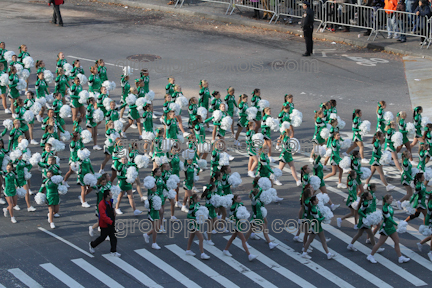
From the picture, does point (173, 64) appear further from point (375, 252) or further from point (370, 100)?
point (375, 252)

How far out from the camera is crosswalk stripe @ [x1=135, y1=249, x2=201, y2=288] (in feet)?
42.1

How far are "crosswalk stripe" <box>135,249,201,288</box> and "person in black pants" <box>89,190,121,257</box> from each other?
21.1 inches

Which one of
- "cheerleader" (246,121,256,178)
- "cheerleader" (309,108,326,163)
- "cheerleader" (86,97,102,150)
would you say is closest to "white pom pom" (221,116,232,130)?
"cheerleader" (246,121,256,178)

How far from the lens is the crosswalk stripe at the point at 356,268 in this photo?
12938 mm

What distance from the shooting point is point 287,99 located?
18.7m

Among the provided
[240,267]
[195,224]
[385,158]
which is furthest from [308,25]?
[240,267]

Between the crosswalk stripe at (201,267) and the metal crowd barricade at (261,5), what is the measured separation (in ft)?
62.3

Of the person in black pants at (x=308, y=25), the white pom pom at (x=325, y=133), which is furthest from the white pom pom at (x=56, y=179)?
the person in black pants at (x=308, y=25)

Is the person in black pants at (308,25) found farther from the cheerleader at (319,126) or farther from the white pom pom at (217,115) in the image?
the white pom pom at (217,115)

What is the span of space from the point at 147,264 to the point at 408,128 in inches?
324

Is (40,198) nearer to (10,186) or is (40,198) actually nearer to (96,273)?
(10,186)

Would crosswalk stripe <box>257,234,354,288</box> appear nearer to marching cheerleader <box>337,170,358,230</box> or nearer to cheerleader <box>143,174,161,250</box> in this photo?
marching cheerleader <box>337,170,358,230</box>

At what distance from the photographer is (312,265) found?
44.3ft

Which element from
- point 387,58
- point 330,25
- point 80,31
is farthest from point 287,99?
point 80,31
